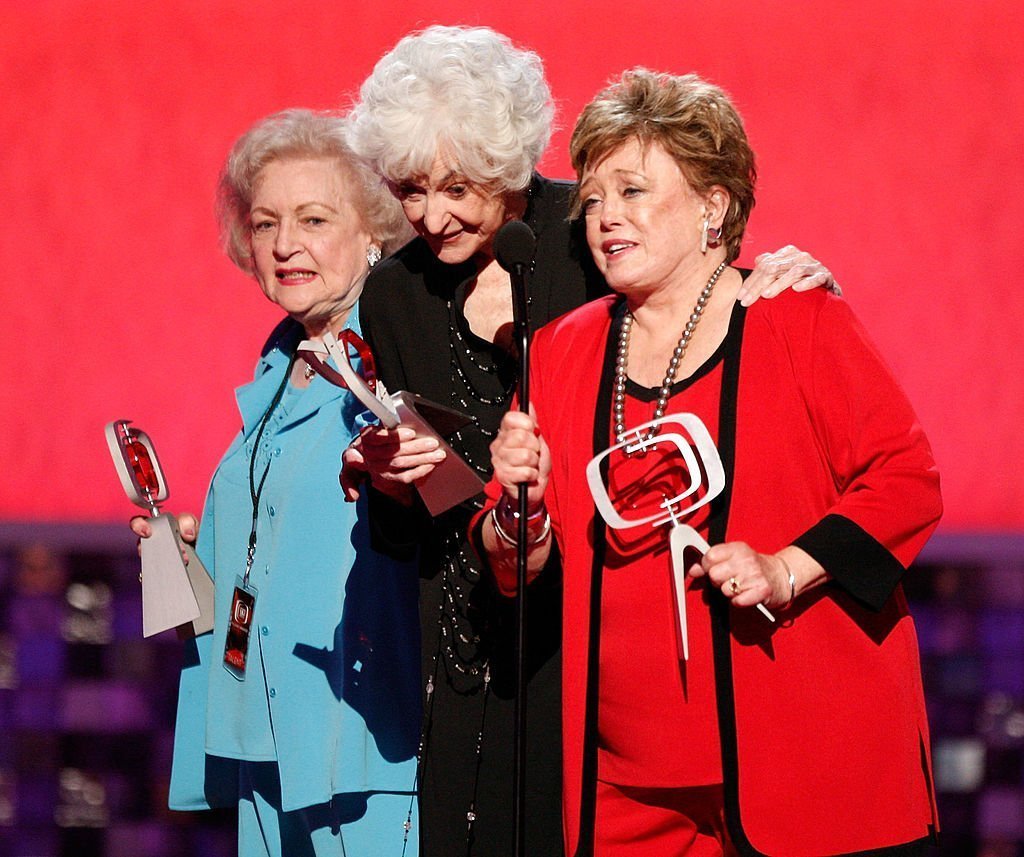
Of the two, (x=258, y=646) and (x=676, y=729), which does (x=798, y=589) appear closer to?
(x=676, y=729)

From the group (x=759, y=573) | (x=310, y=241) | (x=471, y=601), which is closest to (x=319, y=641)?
(x=471, y=601)

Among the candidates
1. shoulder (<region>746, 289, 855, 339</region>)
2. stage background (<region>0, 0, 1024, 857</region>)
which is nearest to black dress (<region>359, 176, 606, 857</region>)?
shoulder (<region>746, 289, 855, 339</region>)

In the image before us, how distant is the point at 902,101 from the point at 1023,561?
1.08 metres

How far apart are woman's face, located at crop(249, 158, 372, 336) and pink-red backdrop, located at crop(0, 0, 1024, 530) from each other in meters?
0.79

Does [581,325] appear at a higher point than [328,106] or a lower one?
lower

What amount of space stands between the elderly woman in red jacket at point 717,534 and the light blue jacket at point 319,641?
20.0 inches

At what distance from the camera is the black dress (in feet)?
6.83

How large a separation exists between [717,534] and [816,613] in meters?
0.16

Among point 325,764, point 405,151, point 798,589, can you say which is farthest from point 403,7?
point 798,589

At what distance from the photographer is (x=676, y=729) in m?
1.69

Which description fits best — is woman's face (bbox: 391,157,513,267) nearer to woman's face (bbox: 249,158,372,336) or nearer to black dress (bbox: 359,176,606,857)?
black dress (bbox: 359,176,606,857)

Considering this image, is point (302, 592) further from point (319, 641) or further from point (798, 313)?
point (798, 313)

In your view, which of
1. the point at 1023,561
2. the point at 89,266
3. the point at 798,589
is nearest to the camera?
the point at 798,589

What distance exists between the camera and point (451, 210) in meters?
2.09
